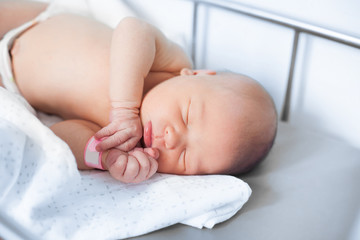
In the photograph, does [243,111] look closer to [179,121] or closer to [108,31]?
[179,121]

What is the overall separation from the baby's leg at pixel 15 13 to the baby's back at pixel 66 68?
0.11 m

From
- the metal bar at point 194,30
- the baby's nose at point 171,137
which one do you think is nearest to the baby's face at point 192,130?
the baby's nose at point 171,137

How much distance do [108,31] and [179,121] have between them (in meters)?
0.48

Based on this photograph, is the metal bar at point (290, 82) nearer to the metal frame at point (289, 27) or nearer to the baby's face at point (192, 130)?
the metal frame at point (289, 27)

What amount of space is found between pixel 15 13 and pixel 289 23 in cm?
90

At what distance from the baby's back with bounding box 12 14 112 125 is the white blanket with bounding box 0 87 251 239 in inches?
10.8

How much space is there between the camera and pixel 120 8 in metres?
1.55

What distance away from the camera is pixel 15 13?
4.74 feet

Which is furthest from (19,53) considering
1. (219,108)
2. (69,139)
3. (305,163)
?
(305,163)

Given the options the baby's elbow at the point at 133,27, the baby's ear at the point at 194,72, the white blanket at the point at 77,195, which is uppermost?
the baby's elbow at the point at 133,27

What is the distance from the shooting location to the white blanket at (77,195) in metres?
0.80

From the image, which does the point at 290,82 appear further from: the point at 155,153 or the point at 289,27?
the point at 155,153

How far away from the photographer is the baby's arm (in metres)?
1.03

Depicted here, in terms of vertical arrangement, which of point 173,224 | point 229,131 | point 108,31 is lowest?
point 173,224
